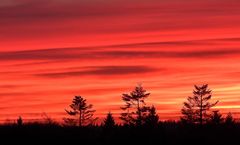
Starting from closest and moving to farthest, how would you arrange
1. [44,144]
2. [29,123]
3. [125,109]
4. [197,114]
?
[44,144] < [29,123] < [197,114] < [125,109]

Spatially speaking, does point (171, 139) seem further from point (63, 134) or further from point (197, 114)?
point (197, 114)

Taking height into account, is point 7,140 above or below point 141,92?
below

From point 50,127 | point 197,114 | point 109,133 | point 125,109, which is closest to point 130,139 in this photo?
point 109,133

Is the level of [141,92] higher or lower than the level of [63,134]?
higher

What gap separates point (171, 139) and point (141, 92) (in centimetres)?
6439

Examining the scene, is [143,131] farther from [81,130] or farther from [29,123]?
[29,123]

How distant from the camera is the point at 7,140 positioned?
2673cm

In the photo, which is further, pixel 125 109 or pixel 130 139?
pixel 125 109

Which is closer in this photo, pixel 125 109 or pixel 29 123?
pixel 29 123

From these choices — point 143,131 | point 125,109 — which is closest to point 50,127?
point 143,131

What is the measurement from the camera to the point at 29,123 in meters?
29.0

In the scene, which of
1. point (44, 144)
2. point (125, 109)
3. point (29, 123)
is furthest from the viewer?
point (125, 109)

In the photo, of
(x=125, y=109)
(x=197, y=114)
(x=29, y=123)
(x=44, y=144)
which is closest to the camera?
(x=44, y=144)

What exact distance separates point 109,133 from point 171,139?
74.5 inches
